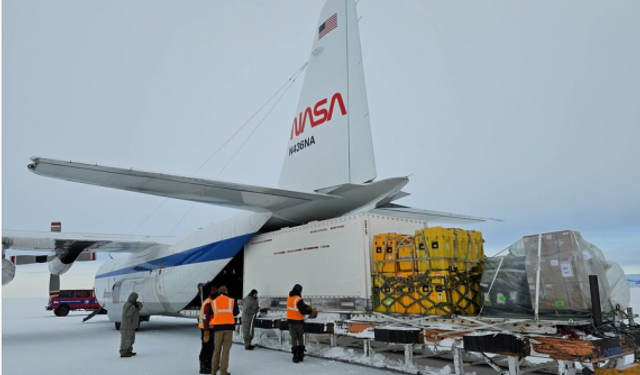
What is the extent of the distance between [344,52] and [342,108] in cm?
141

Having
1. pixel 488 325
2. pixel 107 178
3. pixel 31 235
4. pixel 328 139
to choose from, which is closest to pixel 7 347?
pixel 31 235

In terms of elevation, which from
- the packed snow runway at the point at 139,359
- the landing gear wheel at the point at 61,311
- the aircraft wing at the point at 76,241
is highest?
the aircraft wing at the point at 76,241

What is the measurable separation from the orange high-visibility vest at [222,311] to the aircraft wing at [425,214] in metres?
4.35

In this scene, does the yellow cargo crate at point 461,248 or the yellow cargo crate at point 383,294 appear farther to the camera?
the yellow cargo crate at point 383,294

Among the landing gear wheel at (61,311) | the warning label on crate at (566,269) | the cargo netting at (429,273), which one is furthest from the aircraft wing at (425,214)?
the landing gear wheel at (61,311)

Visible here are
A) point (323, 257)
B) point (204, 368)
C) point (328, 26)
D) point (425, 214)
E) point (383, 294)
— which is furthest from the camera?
point (425, 214)

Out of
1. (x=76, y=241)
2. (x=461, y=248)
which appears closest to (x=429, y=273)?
(x=461, y=248)

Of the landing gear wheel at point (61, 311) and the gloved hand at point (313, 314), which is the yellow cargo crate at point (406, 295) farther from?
the landing gear wheel at point (61, 311)

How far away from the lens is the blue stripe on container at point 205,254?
13453 millimetres

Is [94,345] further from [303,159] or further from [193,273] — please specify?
[303,159]

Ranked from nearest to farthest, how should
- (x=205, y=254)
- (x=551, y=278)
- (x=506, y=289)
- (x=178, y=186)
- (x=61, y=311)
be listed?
(x=551, y=278) < (x=506, y=289) < (x=178, y=186) < (x=205, y=254) < (x=61, y=311)

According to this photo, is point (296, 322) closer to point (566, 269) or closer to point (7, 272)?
point (566, 269)

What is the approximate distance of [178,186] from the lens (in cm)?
998

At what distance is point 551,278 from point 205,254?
10.4 m
